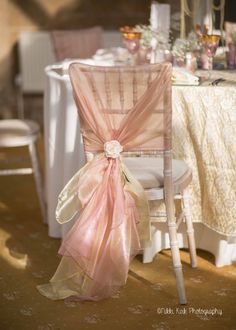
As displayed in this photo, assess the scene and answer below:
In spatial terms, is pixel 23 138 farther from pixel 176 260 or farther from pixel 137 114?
pixel 176 260

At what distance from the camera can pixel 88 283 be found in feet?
8.19

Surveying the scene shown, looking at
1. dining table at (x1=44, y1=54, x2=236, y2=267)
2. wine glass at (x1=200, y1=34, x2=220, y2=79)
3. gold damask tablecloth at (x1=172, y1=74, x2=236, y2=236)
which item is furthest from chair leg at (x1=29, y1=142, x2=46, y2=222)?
wine glass at (x1=200, y1=34, x2=220, y2=79)

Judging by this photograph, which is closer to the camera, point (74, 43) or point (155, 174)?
point (155, 174)

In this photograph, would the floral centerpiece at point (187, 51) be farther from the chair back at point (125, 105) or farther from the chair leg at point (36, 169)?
the chair leg at point (36, 169)

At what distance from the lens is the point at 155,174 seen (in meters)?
2.47

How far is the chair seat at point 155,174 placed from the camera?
8.00ft

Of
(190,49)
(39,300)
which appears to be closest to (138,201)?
(39,300)

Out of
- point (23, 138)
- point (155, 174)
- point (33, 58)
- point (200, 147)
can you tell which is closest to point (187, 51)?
point (200, 147)

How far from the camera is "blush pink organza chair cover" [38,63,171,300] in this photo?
226 centimetres

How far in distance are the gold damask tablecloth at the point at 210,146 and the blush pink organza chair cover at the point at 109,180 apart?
0.33 meters

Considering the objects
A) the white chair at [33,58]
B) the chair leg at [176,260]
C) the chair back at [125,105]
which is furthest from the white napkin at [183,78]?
the white chair at [33,58]

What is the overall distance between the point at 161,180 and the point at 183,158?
0.30 meters

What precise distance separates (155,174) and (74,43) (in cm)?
175

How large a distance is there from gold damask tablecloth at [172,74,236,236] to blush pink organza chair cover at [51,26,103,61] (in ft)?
4.92
